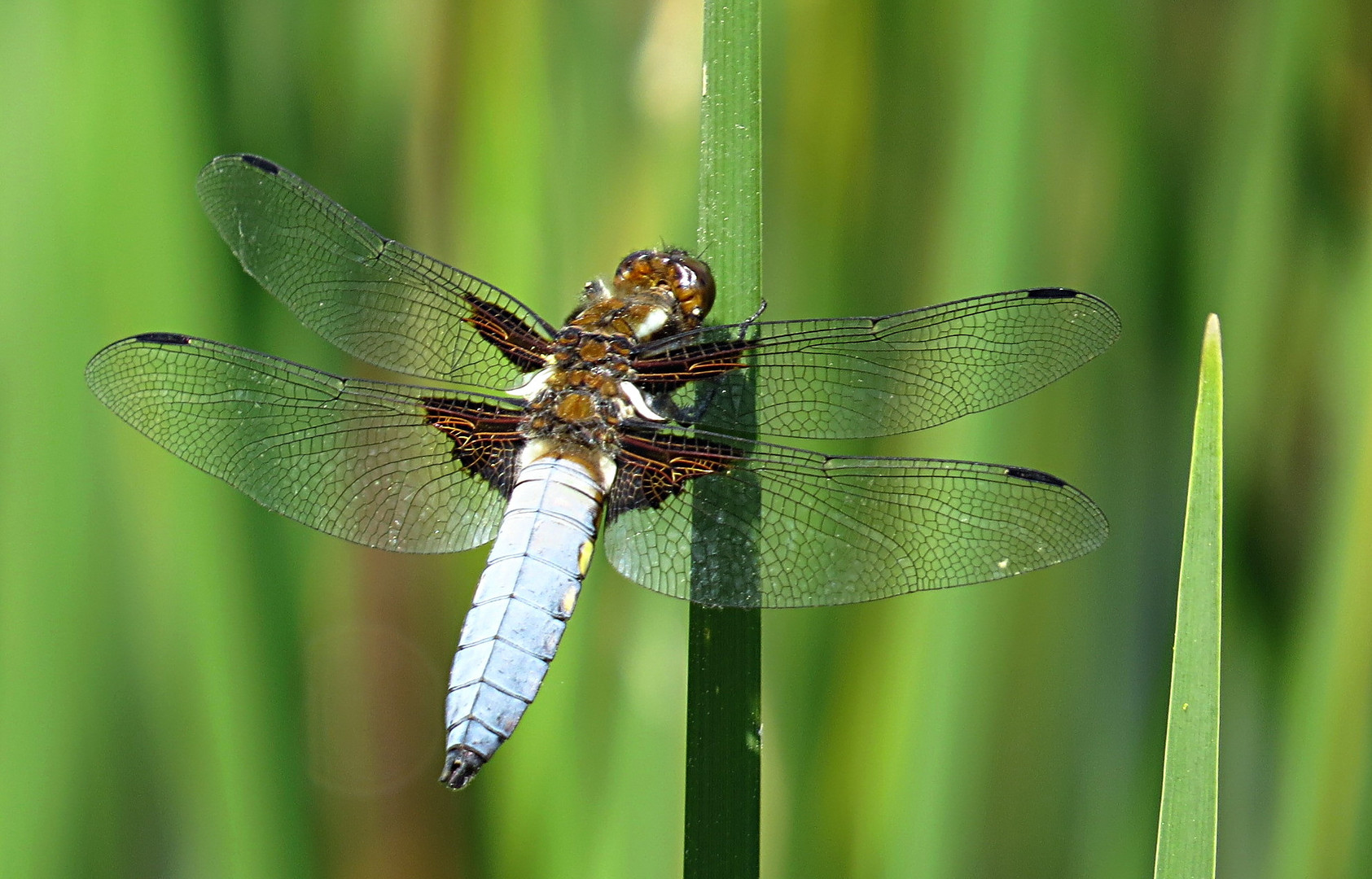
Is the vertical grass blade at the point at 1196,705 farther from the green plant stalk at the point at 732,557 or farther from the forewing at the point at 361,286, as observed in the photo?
the forewing at the point at 361,286

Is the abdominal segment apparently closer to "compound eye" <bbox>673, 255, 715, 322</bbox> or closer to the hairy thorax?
the hairy thorax

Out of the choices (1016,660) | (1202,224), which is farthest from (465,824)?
(1202,224)

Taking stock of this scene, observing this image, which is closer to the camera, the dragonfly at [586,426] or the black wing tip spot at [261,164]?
the dragonfly at [586,426]

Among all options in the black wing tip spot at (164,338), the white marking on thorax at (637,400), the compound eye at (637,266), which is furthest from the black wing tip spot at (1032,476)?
the black wing tip spot at (164,338)

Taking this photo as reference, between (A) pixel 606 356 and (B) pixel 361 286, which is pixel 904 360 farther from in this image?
(B) pixel 361 286

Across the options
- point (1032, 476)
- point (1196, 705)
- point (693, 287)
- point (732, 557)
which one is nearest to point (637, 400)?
point (693, 287)

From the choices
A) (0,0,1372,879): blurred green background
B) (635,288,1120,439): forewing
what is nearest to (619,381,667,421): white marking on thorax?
(635,288,1120,439): forewing

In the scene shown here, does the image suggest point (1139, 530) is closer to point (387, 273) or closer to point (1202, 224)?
point (1202, 224)
